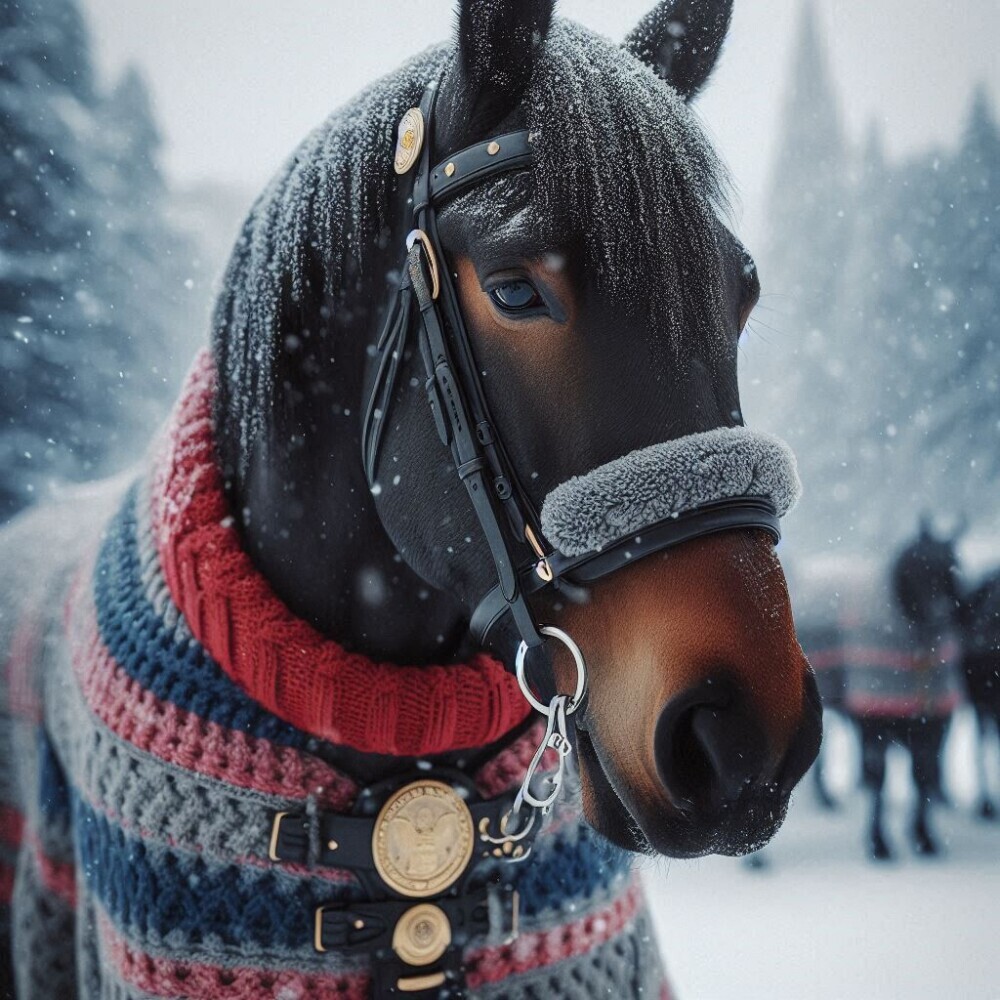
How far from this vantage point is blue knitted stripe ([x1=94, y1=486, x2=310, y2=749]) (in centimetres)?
102

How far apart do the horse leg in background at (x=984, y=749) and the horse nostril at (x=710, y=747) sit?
4.41 metres

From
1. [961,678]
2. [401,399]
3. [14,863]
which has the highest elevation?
[401,399]

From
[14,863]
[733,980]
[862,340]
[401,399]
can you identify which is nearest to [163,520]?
[401,399]

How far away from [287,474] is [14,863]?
140cm

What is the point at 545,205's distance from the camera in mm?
803

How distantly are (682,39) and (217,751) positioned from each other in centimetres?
105

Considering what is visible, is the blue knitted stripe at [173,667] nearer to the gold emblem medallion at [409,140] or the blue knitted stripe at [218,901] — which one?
the blue knitted stripe at [218,901]

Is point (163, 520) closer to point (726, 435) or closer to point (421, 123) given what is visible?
point (421, 123)

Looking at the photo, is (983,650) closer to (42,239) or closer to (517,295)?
(517,295)

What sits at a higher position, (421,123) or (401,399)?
(421,123)

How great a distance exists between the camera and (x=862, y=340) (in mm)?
6480

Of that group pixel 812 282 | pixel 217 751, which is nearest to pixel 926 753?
pixel 812 282

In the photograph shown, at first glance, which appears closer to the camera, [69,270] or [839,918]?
[839,918]

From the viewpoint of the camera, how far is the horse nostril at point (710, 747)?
2.21 ft
